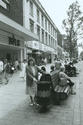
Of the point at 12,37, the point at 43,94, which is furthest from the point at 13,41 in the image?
the point at 43,94

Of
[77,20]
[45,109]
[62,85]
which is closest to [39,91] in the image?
[45,109]

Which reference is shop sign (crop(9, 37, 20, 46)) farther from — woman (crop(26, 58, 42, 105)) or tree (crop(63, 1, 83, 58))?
woman (crop(26, 58, 42, 105))

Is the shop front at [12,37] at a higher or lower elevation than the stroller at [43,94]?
higher

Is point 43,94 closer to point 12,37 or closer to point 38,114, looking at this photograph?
point 38,114

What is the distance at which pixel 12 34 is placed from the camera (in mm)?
20703

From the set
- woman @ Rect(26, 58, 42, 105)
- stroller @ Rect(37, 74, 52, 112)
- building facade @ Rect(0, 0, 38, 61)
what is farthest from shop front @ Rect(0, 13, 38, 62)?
stroller @ Rect(37, 74, 52, 112)

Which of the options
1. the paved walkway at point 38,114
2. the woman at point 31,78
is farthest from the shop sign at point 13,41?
the woman at point 31,78

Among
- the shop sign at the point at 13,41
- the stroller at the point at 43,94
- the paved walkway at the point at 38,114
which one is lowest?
the paved walkway at the point at 38,114

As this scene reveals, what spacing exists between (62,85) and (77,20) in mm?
19095

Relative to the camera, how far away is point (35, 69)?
19.8 feet

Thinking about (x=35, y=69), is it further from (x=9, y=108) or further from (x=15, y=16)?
(x=15, y=16)

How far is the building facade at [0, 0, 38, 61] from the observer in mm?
16322

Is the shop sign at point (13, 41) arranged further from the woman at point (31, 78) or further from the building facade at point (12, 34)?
the woman at point (31, 78)

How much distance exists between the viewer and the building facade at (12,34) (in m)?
16.3
